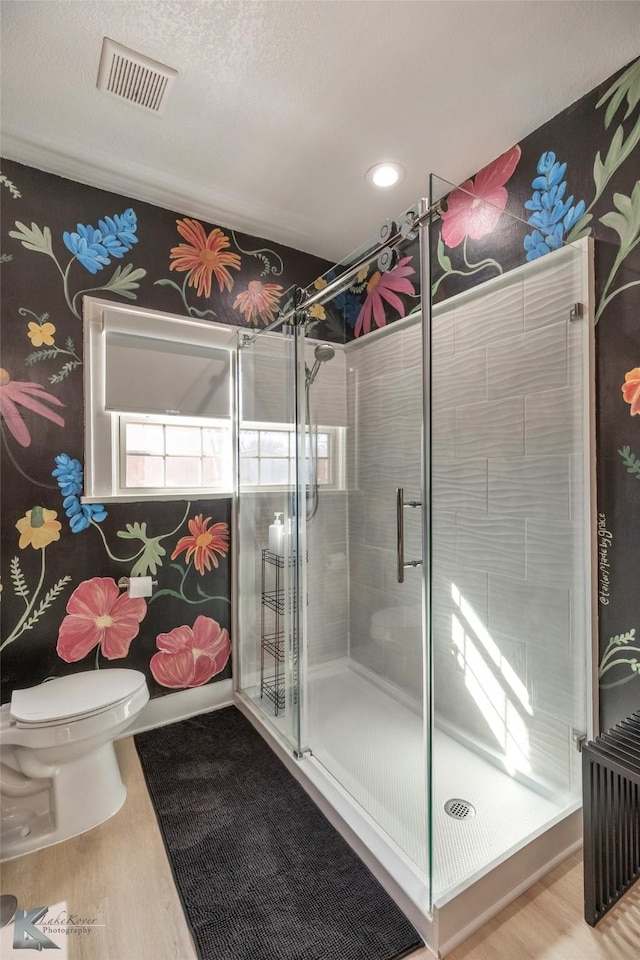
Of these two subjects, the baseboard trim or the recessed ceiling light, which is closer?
the recessed ceiling light

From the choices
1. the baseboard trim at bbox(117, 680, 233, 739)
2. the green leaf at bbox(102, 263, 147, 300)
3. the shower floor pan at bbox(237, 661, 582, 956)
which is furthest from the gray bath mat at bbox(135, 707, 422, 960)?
the green leaf at bbox(102, 263, 147, 300)

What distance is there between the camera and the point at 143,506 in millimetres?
2232

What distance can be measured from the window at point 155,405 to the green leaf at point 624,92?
71.1 inches

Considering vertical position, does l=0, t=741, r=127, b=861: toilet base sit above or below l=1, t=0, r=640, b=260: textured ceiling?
below

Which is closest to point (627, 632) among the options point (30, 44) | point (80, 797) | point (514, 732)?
point (514, 732)

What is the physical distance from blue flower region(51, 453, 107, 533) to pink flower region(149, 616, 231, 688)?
703 millimetres

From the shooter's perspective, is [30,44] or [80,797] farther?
[80,797]

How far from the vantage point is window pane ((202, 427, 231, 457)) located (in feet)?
8.10

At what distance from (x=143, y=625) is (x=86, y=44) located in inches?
90.2

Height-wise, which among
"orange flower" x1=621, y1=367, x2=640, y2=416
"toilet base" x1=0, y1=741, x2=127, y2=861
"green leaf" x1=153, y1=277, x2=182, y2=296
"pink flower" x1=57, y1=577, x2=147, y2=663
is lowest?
"toilet base" x1=0, y1=741, x2=127, y2=861

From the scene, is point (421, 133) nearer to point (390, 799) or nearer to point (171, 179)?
point (171, 179)

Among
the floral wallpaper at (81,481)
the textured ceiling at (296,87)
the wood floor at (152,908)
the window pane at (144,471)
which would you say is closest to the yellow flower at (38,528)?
the floral wallpaper at (81,481)

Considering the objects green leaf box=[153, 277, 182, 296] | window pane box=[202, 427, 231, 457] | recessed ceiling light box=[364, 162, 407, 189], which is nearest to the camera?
recessed ceiling light box=[364, 162, 407, 189]

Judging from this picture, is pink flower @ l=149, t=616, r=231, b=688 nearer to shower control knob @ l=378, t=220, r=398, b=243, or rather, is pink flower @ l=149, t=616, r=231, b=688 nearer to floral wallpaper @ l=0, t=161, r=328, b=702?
floral wallpaper @ l=0, t=161, r=328, b=702
